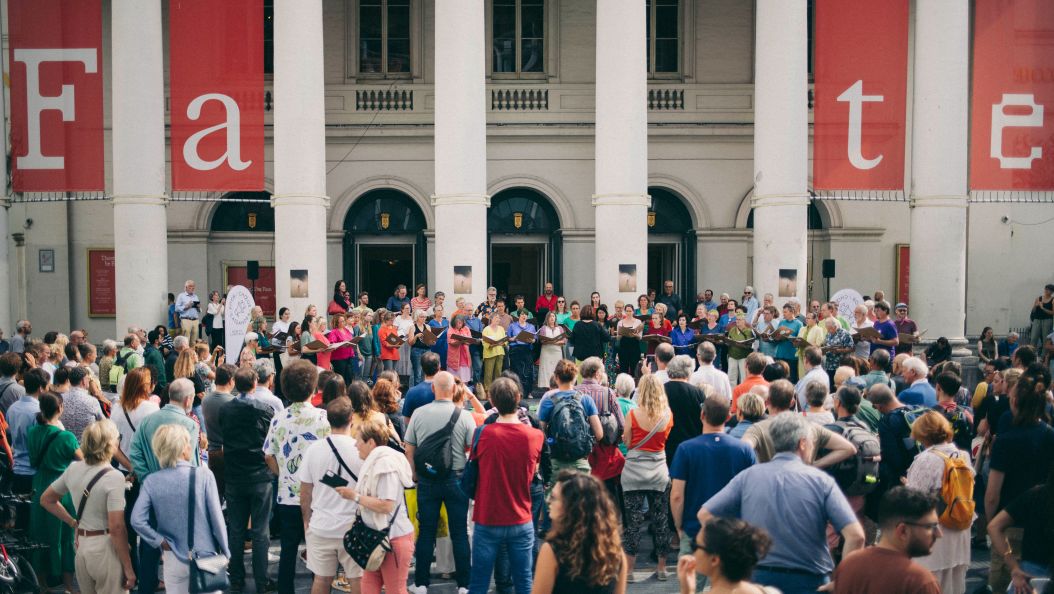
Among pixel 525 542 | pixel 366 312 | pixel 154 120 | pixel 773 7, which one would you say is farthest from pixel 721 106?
pixel 525 542

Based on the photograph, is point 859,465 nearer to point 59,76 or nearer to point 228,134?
point 228,134

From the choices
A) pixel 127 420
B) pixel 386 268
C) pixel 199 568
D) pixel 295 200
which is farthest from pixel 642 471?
pixel 386 268

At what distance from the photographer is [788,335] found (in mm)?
15578

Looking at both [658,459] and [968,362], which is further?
[968,362]

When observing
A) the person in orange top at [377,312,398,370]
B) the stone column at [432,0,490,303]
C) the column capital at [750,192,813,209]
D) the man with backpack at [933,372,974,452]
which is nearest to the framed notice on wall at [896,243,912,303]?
the column capital at [750,192,813,209]

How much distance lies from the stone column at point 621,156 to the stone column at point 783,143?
2.41m

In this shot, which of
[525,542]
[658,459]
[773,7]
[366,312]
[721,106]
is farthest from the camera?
[721,106]

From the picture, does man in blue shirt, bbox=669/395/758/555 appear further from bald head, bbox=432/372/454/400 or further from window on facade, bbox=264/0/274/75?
window on facade, bbox=264/0/274/75

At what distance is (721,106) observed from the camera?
77.9ft

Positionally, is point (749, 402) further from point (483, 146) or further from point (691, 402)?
point (483, 146)

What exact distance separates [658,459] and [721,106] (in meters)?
16.8

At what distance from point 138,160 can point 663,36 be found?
42.2 feet

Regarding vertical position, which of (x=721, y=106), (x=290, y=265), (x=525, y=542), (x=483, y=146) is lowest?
(x=525, y=542)

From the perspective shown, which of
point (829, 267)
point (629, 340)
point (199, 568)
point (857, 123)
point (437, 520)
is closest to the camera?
point (199, 568)
